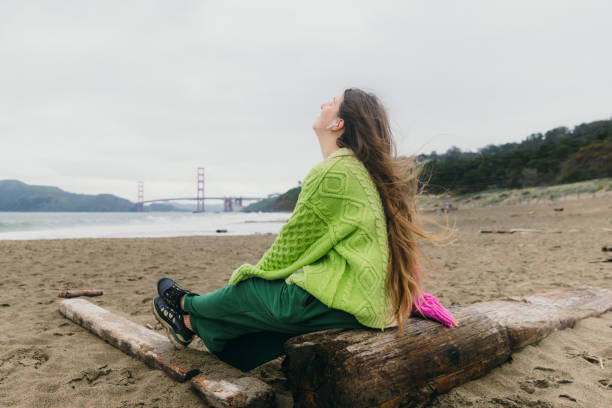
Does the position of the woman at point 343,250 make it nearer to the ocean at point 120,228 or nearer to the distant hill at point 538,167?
the ocean at point 120,228

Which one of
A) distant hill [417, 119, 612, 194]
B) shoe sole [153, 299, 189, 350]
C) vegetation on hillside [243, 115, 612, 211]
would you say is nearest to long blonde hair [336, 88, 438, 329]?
shoe sole [153, 299, 189, 350]

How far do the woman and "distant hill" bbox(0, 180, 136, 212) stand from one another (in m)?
102

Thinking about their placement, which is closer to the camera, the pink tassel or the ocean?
the pink tassel

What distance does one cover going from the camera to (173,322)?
2209 mm

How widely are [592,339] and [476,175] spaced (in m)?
36.1

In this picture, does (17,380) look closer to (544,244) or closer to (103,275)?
(103,275)

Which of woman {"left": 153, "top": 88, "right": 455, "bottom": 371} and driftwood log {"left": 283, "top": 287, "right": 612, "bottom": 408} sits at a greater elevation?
woman {"left": 153, "top": 88, "right": 455, "bottom": 371}

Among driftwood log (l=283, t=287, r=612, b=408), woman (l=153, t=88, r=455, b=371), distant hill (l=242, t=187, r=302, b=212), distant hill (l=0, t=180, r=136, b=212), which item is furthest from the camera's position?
distant hill (l=0, t=180, r=136, b=212)

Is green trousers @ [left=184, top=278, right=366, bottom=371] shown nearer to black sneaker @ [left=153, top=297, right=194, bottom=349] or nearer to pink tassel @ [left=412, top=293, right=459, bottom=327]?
black sneaker @ [left=153, top=297, right=194, bottom=349]

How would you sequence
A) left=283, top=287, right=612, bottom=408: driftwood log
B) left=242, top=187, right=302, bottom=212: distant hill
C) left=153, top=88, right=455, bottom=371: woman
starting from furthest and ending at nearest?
left=242, top=187, right=302, bottom=212: distant hill → left=153, top=88, right=455, bottom=371: woman → left=283, top=287, right=612, bottom=408: driftwood log

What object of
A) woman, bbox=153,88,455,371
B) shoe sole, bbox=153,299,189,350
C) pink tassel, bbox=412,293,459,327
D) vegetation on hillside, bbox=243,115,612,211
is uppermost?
vegetation on hillside, bbox=243,115,612,211

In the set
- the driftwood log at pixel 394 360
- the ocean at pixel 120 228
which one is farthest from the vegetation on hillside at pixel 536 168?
the driftwood log at pixel 394 360

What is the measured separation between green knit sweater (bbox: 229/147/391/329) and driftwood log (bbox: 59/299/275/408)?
21.6 inches

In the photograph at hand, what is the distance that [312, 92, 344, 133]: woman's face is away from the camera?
6.28ft
